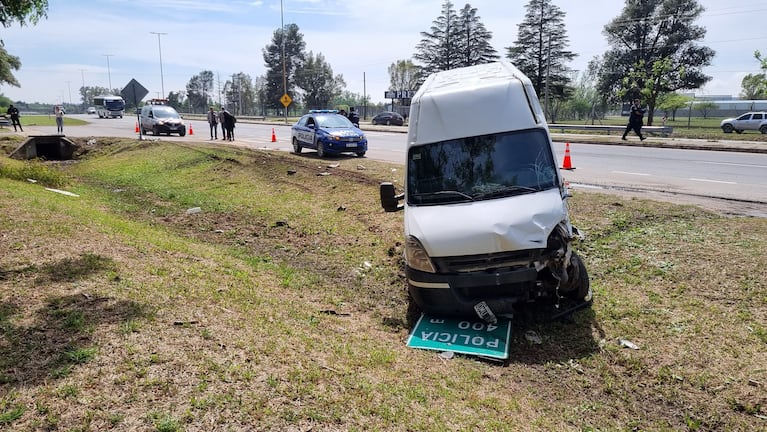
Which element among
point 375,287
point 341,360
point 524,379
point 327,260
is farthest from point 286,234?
point 524,379

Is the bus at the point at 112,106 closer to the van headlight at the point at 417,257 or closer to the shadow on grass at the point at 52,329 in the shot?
the shadow on grass at the point at 52,329

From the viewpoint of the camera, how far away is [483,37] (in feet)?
220

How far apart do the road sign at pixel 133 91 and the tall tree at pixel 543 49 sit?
4900 centimetres

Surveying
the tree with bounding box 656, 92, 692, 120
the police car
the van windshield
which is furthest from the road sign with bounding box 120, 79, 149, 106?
the tree with bounding box 656, 92, 692, 120

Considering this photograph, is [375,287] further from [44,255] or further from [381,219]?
[44,255]

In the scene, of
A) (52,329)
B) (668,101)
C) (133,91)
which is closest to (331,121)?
(133,91)

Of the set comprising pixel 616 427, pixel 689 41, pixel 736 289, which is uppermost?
pixel 689 41

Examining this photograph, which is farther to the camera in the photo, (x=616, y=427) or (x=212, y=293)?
(x=212, y=293)

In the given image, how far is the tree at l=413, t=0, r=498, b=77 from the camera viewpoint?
66.6m

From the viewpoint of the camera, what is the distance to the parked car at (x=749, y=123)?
3453 centimetres

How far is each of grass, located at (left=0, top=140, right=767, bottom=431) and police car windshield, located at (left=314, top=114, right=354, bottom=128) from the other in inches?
429

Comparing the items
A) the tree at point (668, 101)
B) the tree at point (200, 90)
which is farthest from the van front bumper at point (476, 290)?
the tree at point (200, 90)

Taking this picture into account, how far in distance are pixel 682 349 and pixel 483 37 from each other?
68740 millimetres

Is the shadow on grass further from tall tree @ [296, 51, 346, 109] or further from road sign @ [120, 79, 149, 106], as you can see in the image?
tall tree @ [296, 51, 346, 109]
